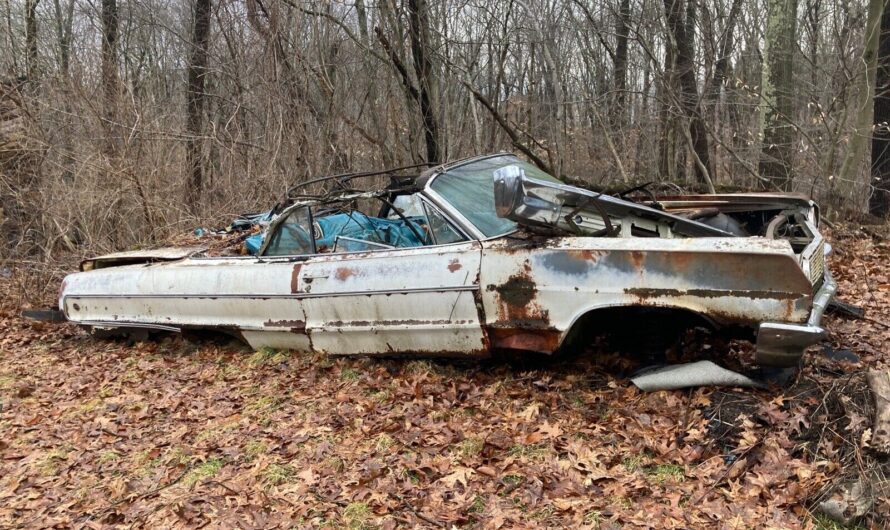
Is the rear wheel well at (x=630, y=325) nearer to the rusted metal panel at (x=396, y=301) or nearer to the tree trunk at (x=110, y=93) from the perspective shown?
the rusted metal panel at (x=396, y=301)

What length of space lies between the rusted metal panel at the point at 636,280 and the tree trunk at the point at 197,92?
7.86 m

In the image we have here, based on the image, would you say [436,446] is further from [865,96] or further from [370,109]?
[865,96]

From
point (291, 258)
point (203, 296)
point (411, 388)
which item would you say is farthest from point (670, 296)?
point (203, 296)

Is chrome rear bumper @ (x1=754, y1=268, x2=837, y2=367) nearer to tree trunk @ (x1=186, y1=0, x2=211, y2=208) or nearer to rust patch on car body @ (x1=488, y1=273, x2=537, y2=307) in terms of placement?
rust patch on car body @ (x1=488, y1=273, x2=537, y2=307)

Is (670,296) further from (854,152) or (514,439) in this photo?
(854,152)

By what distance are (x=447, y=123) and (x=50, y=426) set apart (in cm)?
767

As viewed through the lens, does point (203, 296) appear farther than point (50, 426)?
Yes

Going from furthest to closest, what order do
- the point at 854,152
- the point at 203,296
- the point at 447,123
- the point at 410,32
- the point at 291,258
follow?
1. the point at 447,123
2. the point at 410,32
3. the point at 854,152
4. the point at 203,296
5. the point at 291,258

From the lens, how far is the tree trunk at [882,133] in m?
8.59

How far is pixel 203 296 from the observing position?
205 inches

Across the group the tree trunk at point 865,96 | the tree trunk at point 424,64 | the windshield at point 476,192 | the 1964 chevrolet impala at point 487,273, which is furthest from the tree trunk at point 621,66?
the 1964 chevrolet impala at point 487,273

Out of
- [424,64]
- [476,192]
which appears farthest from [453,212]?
[424,64]

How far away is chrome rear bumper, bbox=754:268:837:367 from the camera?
3.28m

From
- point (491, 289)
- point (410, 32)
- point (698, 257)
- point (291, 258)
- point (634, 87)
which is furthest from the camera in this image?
point (634, 87)
